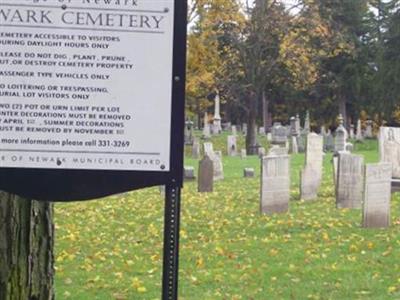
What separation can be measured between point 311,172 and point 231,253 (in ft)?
20.2

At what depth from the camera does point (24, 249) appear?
12.4ft

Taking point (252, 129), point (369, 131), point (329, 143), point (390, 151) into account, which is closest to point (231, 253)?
point (390, 151)

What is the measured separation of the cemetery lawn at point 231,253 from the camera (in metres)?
6.85

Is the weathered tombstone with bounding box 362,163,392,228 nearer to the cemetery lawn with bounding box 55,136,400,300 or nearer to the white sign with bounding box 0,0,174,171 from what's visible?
the cemetery lawn with bounding box 55,136,400,300

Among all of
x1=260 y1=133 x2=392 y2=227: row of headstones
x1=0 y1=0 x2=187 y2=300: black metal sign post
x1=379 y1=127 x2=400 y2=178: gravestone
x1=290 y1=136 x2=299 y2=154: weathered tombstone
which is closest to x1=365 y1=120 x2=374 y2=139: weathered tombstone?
x1=290 y1=136 x2=299 y2=154: weathered tombstone

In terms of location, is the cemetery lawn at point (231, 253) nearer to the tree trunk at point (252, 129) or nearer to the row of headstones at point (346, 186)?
the row of headstones at point (346, 186)

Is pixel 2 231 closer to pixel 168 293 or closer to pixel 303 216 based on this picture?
pixel 168 293

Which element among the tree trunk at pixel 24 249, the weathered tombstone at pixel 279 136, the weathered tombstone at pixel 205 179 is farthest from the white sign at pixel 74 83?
the weathered tombstone at pixel 279 136

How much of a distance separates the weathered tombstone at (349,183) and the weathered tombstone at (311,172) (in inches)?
55.3

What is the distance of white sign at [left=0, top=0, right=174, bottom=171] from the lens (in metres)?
3.16

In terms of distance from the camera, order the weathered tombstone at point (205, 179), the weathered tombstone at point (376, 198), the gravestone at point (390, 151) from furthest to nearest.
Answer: the weathered tombstone at point (205, 179)
the gravestone at point (390, 151)
the weathered tombstone at point (376, 198)

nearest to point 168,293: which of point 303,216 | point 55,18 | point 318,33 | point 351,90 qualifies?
point 55,18

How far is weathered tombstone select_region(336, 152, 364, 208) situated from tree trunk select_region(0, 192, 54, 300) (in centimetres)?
932

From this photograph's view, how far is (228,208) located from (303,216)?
1507mm
